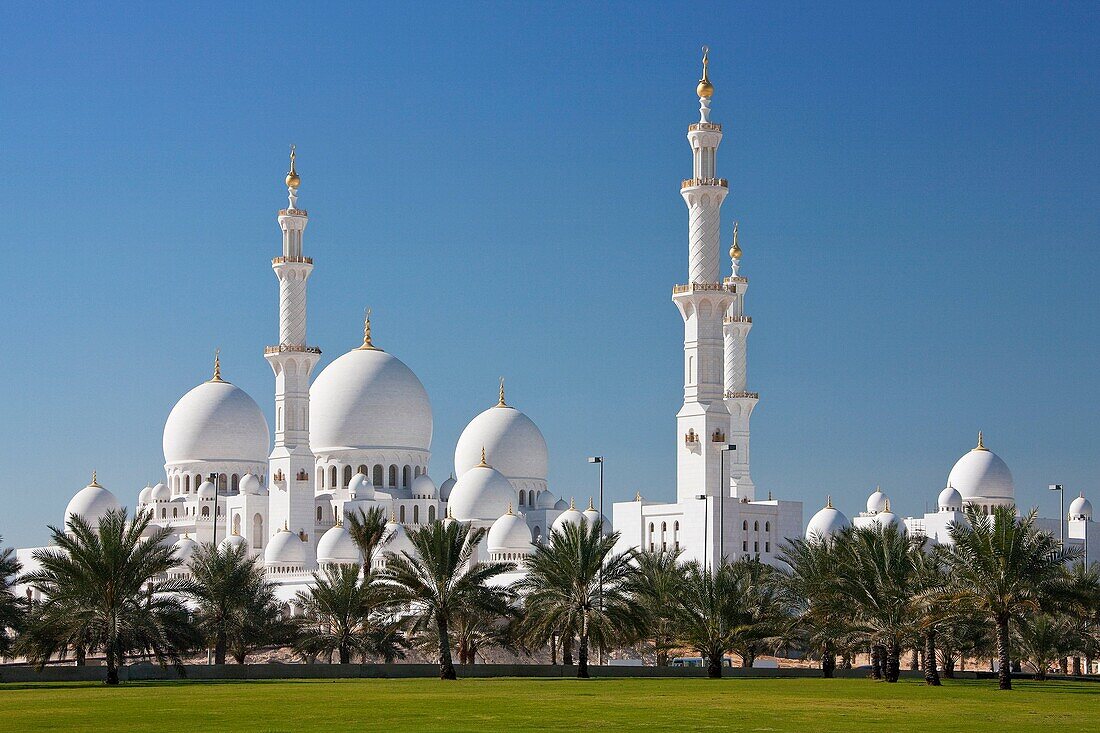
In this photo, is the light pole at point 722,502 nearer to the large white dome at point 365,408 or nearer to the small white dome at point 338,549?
the small white dome at point 338,549

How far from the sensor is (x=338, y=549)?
227ft

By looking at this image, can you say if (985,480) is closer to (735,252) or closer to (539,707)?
(735,252)

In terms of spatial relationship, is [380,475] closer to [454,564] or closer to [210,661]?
[210,661]

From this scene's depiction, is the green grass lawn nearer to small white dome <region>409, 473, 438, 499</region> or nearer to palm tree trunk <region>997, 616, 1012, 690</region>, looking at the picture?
palm tree trunk <region>997, 616, 1012, 690</region>

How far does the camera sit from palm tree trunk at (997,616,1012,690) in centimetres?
3444

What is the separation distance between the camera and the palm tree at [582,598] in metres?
40.6

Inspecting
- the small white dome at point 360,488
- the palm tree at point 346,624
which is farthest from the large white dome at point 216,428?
the palm tree at point 346,624

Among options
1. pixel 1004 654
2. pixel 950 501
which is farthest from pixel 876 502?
pixel 1004 654

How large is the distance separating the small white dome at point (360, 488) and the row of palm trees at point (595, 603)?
28.1 metres

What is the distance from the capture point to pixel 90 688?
107 feet

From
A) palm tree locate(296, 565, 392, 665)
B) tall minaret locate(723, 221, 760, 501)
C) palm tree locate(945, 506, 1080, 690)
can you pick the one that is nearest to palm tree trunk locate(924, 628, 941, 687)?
palm tree locate(945, 506, 1080, 690)

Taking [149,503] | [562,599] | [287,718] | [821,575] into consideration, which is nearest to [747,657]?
[821,575]

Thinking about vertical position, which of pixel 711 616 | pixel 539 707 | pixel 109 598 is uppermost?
pixel 109 598

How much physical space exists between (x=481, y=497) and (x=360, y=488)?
6.60 meters
